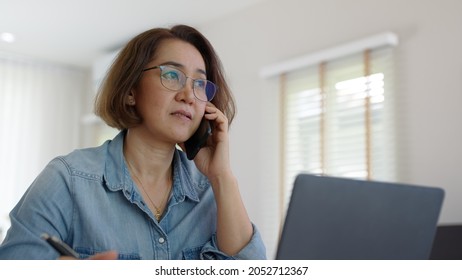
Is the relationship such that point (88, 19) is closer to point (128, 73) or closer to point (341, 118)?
point (341, 118)

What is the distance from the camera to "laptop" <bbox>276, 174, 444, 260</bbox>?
77cm


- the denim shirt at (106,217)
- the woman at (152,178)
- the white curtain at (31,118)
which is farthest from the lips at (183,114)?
the white curtain at (31,118)

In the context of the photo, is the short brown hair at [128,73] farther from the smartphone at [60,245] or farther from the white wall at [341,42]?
the white wall at [341,42]

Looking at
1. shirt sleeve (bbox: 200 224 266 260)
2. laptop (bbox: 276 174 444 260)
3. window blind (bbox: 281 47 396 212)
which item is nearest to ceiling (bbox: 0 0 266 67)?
window blind (bbox: 281 47 396 212)

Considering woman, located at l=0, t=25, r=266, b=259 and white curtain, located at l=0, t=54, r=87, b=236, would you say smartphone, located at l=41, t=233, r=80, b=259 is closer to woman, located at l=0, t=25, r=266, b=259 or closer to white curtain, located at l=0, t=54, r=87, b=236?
woman, located at l=0, t=25, r=266, b=259

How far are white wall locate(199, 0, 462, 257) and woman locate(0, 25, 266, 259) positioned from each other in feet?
5.20

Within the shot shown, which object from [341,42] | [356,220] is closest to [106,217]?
[356,220]

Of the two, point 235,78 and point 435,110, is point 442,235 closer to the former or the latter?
point 435,110

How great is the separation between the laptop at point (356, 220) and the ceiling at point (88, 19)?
278 cm

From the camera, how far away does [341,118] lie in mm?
2953

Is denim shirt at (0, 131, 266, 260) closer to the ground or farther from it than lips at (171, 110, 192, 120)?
closer to the ground

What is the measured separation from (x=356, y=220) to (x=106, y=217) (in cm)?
42
